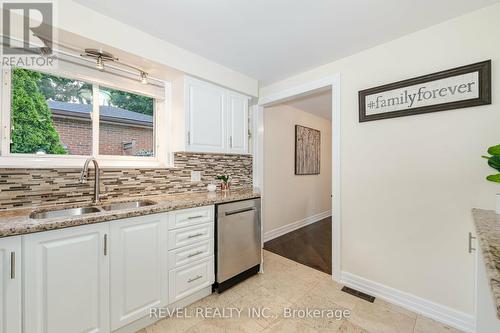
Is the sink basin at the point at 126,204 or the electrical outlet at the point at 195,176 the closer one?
the sink basin at the point at 126,204

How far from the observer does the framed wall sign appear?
149cm

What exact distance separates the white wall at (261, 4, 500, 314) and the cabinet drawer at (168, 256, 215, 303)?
4.58 ft

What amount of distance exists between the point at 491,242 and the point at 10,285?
2.24m

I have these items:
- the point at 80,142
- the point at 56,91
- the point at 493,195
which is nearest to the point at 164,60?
the point at 56,91

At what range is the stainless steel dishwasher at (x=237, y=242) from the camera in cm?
201

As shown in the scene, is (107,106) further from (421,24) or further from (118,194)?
(421,24)

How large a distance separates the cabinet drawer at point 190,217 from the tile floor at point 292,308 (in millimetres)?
741

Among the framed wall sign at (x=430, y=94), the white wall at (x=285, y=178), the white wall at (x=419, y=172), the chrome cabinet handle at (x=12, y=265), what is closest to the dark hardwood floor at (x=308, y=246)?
the white wall at (x=285, y=178)

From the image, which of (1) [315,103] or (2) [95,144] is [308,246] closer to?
(1) [315,103]

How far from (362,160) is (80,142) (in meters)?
2.66

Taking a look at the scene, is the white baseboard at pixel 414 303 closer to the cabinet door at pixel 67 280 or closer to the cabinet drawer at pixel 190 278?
the cabinet drawer at pixel 190 278

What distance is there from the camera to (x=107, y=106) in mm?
2066

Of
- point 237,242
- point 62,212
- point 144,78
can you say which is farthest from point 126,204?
point 144,78

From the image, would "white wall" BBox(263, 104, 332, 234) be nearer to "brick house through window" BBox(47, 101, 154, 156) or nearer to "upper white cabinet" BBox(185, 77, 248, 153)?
"upper white cabinet" BBox(185, 77, 248, 153)
